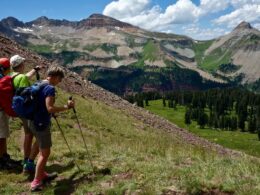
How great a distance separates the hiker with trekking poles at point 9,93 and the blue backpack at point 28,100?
667 mm

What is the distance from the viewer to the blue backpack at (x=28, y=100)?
1228cm

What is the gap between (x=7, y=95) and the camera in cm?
1452

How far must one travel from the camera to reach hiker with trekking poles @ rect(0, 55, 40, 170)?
1405cm

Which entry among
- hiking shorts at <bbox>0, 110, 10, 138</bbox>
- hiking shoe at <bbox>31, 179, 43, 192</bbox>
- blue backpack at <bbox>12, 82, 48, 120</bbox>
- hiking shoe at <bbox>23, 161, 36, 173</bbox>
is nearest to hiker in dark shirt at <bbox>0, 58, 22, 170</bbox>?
hiking shorts at <bbox>0, 110, 10, 138</bbox>

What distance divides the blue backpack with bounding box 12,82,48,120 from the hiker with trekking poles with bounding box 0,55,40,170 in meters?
0.67

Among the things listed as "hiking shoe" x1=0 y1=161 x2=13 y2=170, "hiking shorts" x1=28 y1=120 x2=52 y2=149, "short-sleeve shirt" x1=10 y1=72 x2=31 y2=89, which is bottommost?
"hiking shoe" x1=0 y1=161 x2=13 y2=170

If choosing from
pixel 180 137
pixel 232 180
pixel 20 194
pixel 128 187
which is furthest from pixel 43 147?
pixel 180 137

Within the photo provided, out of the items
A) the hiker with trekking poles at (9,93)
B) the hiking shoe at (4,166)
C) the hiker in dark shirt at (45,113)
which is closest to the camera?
the hiker in dark shirt at (45,113)

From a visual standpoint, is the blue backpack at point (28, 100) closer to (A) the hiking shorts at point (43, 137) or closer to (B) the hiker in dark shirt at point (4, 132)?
→ (A) the hiking shorts at point (43, 137)

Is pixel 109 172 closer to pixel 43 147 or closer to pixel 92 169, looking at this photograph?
pixel 92 169

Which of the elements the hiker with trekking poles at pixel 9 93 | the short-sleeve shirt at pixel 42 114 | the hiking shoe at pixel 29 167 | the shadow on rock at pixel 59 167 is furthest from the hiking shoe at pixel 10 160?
the short-sleeve shirt at pixel 42 114

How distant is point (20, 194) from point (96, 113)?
25.6m

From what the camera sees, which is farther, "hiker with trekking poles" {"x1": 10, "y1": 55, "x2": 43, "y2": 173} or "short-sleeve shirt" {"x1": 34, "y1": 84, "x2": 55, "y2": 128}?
"hiker with trekking poles" {"x1": 10, "y1": 55, "x2": 43, "y2": 173}

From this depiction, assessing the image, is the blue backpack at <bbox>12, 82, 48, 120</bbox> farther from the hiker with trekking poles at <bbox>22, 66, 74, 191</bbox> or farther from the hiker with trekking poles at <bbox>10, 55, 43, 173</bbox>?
the hiker with trekking poles at <bbox>10, 55, 43, 173</bbox>
